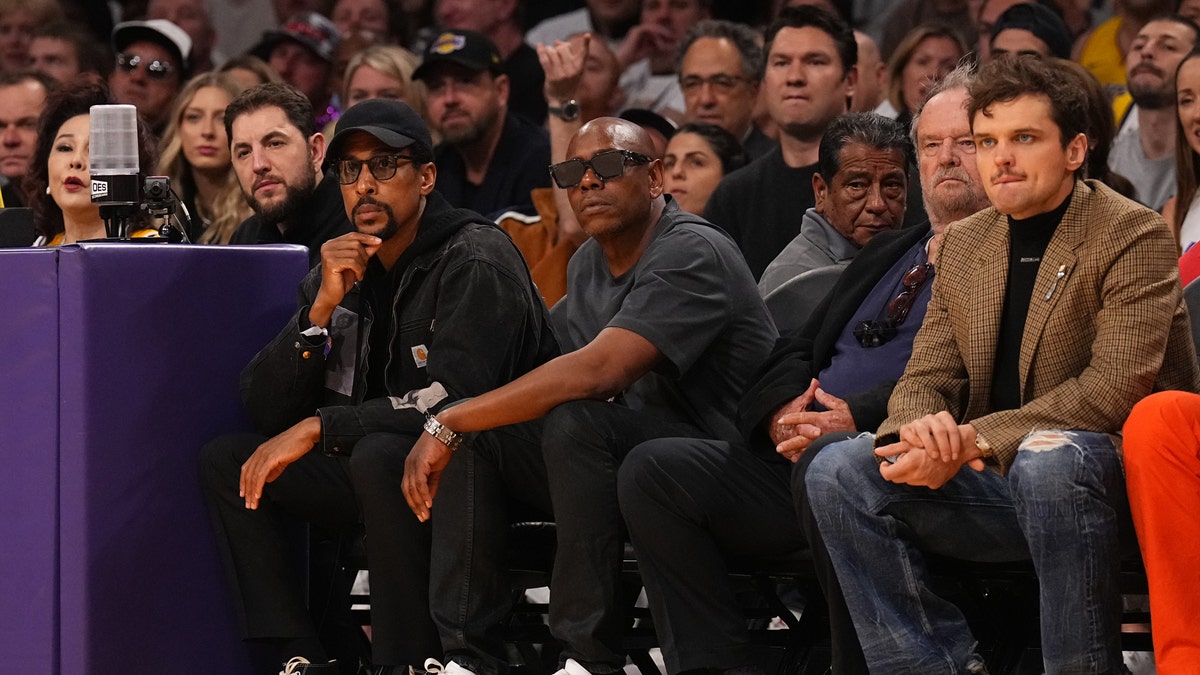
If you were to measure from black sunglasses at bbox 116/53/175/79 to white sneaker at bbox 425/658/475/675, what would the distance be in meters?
4.37

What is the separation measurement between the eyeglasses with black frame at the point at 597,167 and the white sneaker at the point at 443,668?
121 centimetres

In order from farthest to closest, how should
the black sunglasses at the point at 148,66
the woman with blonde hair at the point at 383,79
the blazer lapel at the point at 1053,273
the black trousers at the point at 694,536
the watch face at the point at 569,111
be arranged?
the black sunglasses at the point at 148,66 < the woman with blonde hair at the point at 383,79 < the watch face at the point at 569,111 < the black trousers at the point at 694,536 < the blazer lapel at the point at 1053,273

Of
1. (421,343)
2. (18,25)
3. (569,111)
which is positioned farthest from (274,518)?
(18,25)

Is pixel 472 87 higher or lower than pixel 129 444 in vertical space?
higher

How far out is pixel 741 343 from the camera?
4.36 metres

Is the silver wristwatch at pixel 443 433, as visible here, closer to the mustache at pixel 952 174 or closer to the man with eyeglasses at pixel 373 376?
the man with eyeglasses at pixel 373 376

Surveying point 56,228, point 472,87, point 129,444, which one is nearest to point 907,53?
point 472,87

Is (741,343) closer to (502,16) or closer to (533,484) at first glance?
(533,484)

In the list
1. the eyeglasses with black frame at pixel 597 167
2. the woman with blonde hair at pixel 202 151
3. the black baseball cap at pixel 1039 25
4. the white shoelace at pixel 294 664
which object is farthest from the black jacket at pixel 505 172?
the white shoelace at pixel 294 664

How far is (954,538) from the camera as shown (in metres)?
3.58

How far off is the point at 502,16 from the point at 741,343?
447 cm

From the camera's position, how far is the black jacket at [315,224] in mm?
5531

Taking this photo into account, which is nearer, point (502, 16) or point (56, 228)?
point (56, 228)

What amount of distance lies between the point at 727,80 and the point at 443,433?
124 inches
